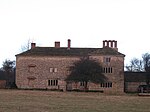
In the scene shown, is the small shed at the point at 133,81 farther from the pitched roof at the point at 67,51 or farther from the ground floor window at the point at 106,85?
the pitched roof at the point at 67,51

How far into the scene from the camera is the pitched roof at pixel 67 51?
285 feet

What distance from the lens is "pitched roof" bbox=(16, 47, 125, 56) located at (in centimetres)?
8700

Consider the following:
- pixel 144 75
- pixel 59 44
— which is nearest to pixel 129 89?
pixel 144 75

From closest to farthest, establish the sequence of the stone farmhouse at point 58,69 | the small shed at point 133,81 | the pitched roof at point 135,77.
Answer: the stone farmhouse at point 58,69 → the small shed at point 133,81 → the pitched roof at point 135,77

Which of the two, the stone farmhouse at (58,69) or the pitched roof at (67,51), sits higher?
the pitched roof at (67,51)

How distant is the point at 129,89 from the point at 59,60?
614 inches

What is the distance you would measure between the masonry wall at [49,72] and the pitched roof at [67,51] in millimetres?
799

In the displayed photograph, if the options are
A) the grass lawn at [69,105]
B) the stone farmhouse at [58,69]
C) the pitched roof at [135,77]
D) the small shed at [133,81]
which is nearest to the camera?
the grass lawn at [69,105]

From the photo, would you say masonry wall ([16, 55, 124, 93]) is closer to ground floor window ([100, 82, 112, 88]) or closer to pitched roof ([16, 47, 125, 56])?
ground floor window ([100, 82, 112, 88])

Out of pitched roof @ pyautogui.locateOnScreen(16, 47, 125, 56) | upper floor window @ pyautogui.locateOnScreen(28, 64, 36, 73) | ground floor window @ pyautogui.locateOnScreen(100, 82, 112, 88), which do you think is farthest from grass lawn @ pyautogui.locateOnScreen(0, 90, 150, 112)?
upper floor window @ pyautogui.locateOnScreen(28, 64, 36, 73)

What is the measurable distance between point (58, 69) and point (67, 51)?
172 inches

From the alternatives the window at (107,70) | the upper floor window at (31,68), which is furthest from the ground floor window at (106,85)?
the upper floor window at (31,68)

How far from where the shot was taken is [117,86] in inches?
3442

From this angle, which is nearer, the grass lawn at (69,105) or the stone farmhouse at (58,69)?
the grass lawn at (69,105)
